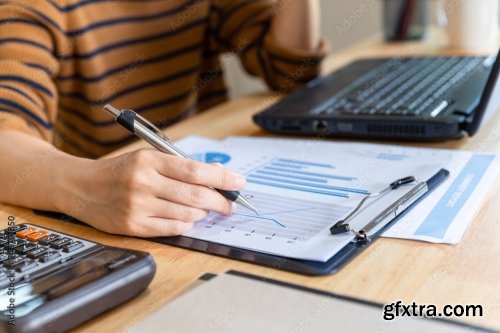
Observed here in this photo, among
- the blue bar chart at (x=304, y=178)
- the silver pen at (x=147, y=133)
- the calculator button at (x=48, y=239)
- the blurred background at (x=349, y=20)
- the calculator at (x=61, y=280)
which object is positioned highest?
the blurred background at (x=349, y=20)

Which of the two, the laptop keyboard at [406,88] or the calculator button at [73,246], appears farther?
the laptop keyboard at [406,88]

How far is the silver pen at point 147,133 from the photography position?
2.16 ft

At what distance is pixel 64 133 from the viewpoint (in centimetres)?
134

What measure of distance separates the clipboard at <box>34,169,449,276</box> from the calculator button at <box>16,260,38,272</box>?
138 millimetres

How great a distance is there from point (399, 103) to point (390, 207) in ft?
0.97

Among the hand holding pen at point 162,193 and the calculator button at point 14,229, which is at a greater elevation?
the hand holding pen at point 162,193

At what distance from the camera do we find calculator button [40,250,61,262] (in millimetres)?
560

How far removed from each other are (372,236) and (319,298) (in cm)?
13

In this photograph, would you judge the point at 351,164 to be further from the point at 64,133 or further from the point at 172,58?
the point at 64,133

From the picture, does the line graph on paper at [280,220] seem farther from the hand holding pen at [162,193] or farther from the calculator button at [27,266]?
the calculator button at [27,266]

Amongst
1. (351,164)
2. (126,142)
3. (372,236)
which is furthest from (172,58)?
(372,236)

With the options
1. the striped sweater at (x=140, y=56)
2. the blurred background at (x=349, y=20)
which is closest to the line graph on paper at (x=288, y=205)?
the striped sweater at (x=140, y=56)

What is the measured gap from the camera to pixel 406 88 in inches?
38.6

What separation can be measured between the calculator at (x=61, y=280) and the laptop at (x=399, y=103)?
1.37 feet
